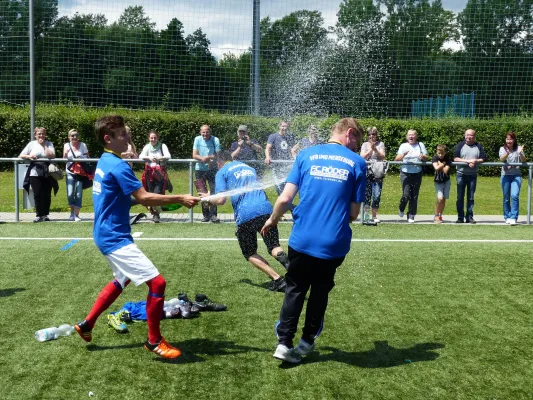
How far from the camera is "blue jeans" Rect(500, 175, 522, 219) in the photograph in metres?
14.1

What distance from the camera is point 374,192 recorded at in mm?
13992

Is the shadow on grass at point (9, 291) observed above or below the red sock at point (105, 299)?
below

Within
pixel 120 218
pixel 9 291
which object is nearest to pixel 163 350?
pixel 120 218

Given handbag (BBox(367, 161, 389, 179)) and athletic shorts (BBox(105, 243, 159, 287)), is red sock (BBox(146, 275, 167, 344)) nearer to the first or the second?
athletic shorts (BBox(105, 243, 159, 287))

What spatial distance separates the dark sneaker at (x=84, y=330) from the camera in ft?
19.1

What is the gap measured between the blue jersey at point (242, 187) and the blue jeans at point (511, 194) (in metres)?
8.10

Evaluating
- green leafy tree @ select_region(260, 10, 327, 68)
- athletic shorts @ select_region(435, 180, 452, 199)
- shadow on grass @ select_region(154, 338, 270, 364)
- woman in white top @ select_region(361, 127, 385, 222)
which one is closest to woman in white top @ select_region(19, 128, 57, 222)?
green leafy tree @ select_region(260, 10, 327, 68)

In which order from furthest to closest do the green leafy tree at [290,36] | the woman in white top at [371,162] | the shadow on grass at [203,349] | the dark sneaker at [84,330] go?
the green leafy tree at [290,36]
the woman in white top at [371,162]
the dark sneaker at [84,330]
the shadow on grass at [203,349]

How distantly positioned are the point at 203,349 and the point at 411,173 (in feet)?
30.7

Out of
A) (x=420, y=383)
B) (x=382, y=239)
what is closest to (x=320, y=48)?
(x=382, y=239)

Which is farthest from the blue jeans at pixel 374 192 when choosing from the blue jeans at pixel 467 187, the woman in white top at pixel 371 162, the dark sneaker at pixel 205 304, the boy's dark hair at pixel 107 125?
the boy's dark hair at pixel 107 125

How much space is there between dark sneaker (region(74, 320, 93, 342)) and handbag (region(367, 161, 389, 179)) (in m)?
8.99

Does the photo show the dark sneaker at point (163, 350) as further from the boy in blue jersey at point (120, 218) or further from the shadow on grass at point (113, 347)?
the shadow on grass at point (113, 347)

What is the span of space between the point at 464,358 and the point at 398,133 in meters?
20.5
